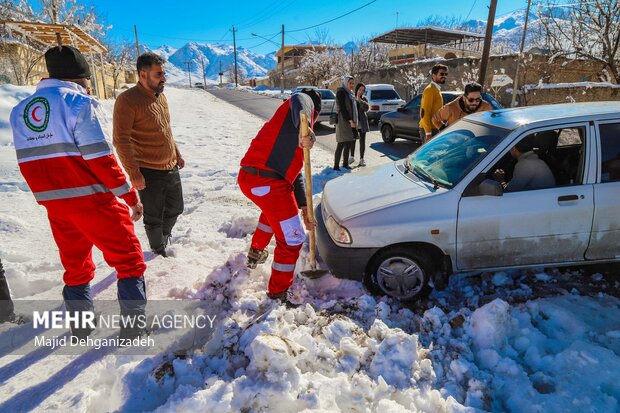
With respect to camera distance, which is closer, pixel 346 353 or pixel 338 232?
pixel 346 353

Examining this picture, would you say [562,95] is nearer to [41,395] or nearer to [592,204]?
[592,204]

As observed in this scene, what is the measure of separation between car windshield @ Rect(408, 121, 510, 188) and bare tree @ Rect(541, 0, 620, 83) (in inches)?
621

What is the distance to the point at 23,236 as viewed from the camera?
161 inches

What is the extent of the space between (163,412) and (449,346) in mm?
1840

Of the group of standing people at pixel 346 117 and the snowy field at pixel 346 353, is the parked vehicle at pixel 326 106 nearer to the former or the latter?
the group of standing people at pixel 346 117

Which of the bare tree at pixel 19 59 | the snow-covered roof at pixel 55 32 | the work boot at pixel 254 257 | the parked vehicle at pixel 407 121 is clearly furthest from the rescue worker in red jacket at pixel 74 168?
the bare tree at pixel 19 59

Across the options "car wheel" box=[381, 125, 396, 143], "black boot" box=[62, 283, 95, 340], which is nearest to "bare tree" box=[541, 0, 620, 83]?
"car wheel" box=[381, 125, 396, 143]

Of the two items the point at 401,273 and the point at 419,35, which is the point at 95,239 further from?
the point at 419,35

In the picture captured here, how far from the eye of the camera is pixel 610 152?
299 centimetres

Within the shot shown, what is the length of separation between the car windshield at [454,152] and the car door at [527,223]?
6.9 inches

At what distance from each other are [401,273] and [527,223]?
1.04m

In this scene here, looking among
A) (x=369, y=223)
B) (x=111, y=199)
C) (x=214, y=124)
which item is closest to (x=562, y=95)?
(x=214, y=124)

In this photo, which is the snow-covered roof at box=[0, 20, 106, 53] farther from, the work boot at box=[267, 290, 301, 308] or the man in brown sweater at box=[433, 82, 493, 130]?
the work boot at box=[267, 290, 301, 308]

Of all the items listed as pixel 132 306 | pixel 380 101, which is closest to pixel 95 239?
pixel 132 306
